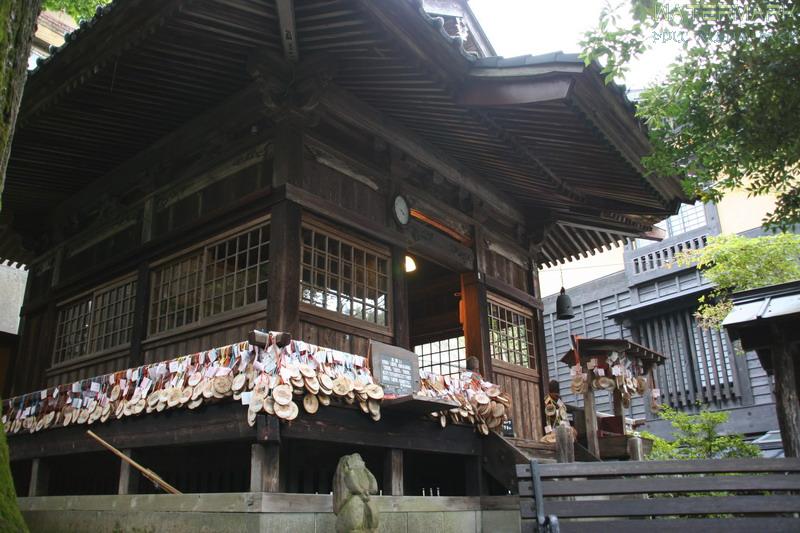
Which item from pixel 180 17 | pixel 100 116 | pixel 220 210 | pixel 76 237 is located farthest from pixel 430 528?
pixel 76 237

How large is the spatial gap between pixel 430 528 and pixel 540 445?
3037mm

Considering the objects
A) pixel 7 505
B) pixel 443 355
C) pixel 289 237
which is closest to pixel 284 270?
pixel 289 237

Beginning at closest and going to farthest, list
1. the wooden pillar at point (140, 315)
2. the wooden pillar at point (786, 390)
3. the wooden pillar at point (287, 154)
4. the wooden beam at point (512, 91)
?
the wooden beam at point (512, 91), the wooden pillar at point (287, 154), the wooden pillar at point (786, 390), the wooden pillar at point (140, 315)

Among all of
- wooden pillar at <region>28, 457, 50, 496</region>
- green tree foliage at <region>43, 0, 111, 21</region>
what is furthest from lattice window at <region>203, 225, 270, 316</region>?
green tree foliage at <region>43, 0, 111, 21</region>

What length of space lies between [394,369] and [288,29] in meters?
3.81

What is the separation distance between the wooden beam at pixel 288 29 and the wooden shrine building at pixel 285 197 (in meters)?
0.03

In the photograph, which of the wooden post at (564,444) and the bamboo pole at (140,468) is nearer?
the bamboo pole at (140,468)

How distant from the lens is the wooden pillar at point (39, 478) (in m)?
9.13

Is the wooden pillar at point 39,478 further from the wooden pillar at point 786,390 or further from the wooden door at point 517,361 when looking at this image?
the wooden pillar at point 786,390

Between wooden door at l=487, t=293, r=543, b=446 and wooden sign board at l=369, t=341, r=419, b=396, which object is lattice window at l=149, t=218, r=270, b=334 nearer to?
wooden sign board at l=369, t=341, r=419, b=396

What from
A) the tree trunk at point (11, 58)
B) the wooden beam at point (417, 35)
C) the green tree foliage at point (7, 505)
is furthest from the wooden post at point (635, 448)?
the tree trunk at point (11, 58)

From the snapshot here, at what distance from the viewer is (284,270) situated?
7355 millimetres

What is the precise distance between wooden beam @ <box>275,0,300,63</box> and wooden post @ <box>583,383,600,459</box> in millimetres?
6332

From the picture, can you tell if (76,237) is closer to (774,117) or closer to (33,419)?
(33,419)
